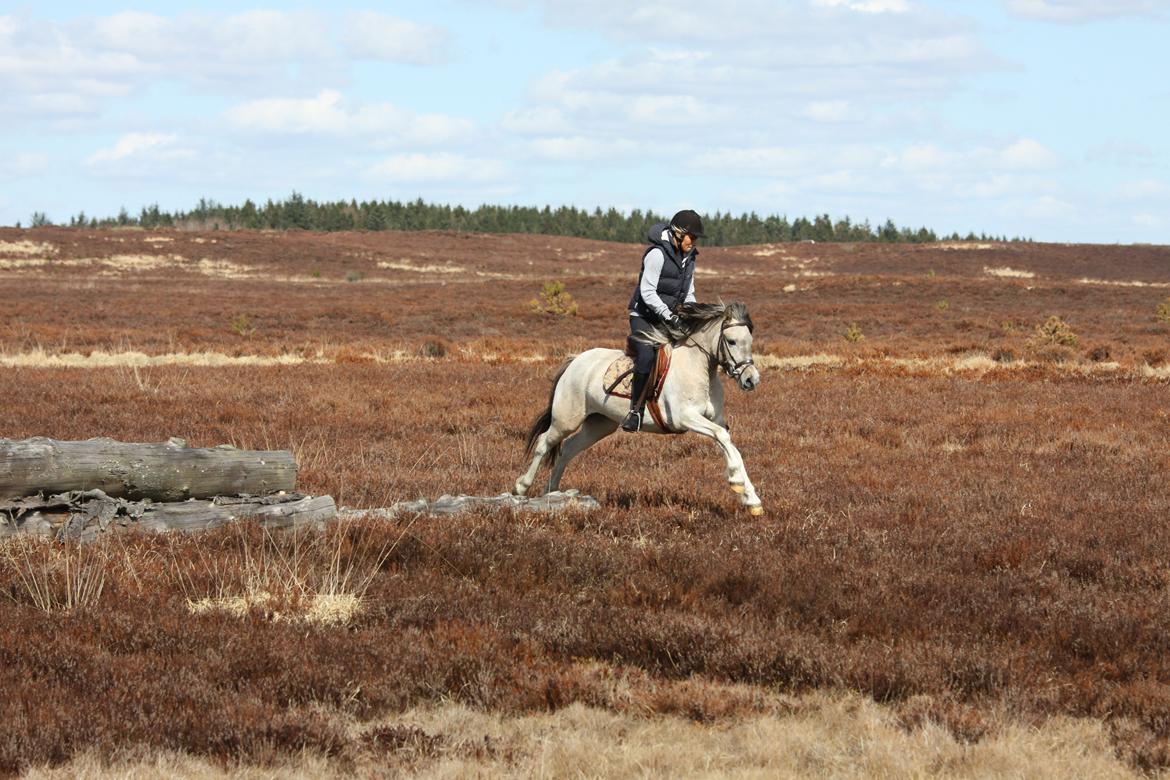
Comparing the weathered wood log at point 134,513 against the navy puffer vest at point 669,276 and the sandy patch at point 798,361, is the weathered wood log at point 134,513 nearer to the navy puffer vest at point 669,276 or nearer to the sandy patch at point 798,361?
the navy puffer vest at point 669,276

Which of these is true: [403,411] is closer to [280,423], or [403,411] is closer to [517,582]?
[280,423]

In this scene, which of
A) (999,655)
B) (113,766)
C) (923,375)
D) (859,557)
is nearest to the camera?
(113,766)

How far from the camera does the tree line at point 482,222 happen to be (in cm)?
16712

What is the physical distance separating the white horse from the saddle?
5 centimetres

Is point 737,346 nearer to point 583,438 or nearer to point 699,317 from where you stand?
point 699,317

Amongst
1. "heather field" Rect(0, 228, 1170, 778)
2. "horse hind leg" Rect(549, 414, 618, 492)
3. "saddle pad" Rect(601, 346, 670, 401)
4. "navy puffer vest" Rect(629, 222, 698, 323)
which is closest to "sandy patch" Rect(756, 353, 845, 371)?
"heather field" Rect(0, 228, 1170, 778)

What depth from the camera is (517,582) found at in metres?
8.45

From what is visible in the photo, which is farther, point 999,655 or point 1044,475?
point 1044,475

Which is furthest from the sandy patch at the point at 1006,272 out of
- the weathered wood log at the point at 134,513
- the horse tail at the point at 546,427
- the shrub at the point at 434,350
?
the weathered wood log at the point at 134,513

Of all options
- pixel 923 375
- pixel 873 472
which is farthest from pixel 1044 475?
pixel 923 375

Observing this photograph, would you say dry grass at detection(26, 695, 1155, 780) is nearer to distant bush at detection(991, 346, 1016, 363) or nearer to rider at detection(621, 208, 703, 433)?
rider at detection(621, 208, 703, 433)

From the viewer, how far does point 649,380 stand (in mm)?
10953

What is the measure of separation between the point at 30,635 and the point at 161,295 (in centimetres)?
5487

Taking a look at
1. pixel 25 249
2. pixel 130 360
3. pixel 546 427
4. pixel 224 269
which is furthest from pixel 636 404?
pixel 25 249
